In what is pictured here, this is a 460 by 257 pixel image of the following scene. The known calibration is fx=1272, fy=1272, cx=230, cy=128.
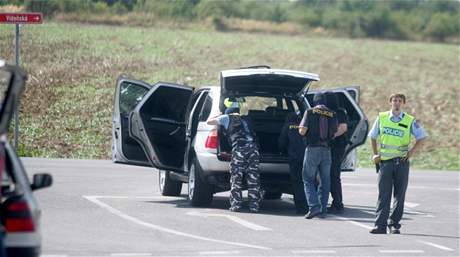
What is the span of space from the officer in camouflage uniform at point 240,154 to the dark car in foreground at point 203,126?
22cm

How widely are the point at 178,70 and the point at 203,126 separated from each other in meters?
23.3

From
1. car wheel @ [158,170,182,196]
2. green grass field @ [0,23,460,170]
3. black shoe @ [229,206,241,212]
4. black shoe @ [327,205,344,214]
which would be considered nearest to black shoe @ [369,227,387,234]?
black shoe @ [229,206,241,212]

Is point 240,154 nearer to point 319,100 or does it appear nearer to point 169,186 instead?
point 319,100

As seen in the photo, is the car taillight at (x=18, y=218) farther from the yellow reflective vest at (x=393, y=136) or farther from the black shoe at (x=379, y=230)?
the yellow reflective vest at (x=393, y=136)

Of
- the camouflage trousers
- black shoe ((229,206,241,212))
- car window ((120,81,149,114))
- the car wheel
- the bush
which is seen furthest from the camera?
the bush

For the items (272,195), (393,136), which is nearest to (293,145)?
(393,136)

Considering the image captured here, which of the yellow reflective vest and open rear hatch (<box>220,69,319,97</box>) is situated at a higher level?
open rear hatch (<box>220,69,319,97</box>)

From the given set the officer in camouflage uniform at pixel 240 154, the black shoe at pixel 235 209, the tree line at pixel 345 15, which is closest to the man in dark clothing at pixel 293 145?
the officer in camouflage uniform at pixel 240 154

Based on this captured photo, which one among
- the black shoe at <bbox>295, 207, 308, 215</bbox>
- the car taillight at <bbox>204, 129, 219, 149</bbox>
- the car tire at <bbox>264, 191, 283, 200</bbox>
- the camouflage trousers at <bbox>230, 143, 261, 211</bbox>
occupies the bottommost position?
the car tire at <bbox>264, 191, 283, 200</bbox>

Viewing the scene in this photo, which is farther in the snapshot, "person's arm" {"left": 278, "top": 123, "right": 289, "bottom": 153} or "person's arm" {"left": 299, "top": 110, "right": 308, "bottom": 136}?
"person's arm" {"left": 278, "top": 123, "right": 289, "bottom": 153}

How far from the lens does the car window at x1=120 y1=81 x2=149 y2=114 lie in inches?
741

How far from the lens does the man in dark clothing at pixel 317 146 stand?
16562mm

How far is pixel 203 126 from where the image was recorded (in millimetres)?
17344

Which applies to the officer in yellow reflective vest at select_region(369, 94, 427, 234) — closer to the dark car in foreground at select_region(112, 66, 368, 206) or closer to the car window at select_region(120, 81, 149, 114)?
the dark car in foreground at select_region(112, 66, 368, 206)
